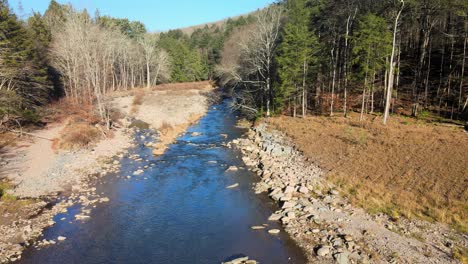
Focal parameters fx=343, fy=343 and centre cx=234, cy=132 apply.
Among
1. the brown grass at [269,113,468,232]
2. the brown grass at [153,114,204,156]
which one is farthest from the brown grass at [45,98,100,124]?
the brown grass at [269,113,468,232]

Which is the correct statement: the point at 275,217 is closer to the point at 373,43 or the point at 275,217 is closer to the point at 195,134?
the point at 373,43

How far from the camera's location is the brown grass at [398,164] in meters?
17.5

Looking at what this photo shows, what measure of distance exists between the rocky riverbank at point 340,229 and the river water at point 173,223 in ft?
2.98

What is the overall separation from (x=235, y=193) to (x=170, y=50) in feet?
261

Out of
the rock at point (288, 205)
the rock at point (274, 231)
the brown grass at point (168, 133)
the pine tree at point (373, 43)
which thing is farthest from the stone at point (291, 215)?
the pine tree at point (373, 43)

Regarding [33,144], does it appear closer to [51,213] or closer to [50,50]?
[51,213]

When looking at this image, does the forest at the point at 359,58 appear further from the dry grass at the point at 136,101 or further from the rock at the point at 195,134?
the dry grass at the point at 136,101

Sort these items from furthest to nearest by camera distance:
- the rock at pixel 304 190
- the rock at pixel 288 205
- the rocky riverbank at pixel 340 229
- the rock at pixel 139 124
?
the rock at pixel 139 124
the rock at pixel 304 190
the rock at pixel 288 205
the rocky riverbank at pixel 340 229

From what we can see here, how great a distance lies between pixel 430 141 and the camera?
23.7 metres

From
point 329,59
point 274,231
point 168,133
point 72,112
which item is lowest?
point 274,231

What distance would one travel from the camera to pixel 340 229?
1599 centimetres

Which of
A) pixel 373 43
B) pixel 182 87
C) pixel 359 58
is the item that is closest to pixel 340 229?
pixel 373 43

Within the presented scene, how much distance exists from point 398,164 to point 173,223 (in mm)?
14634

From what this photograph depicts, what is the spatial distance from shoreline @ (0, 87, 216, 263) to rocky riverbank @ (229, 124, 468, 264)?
35.3ft
